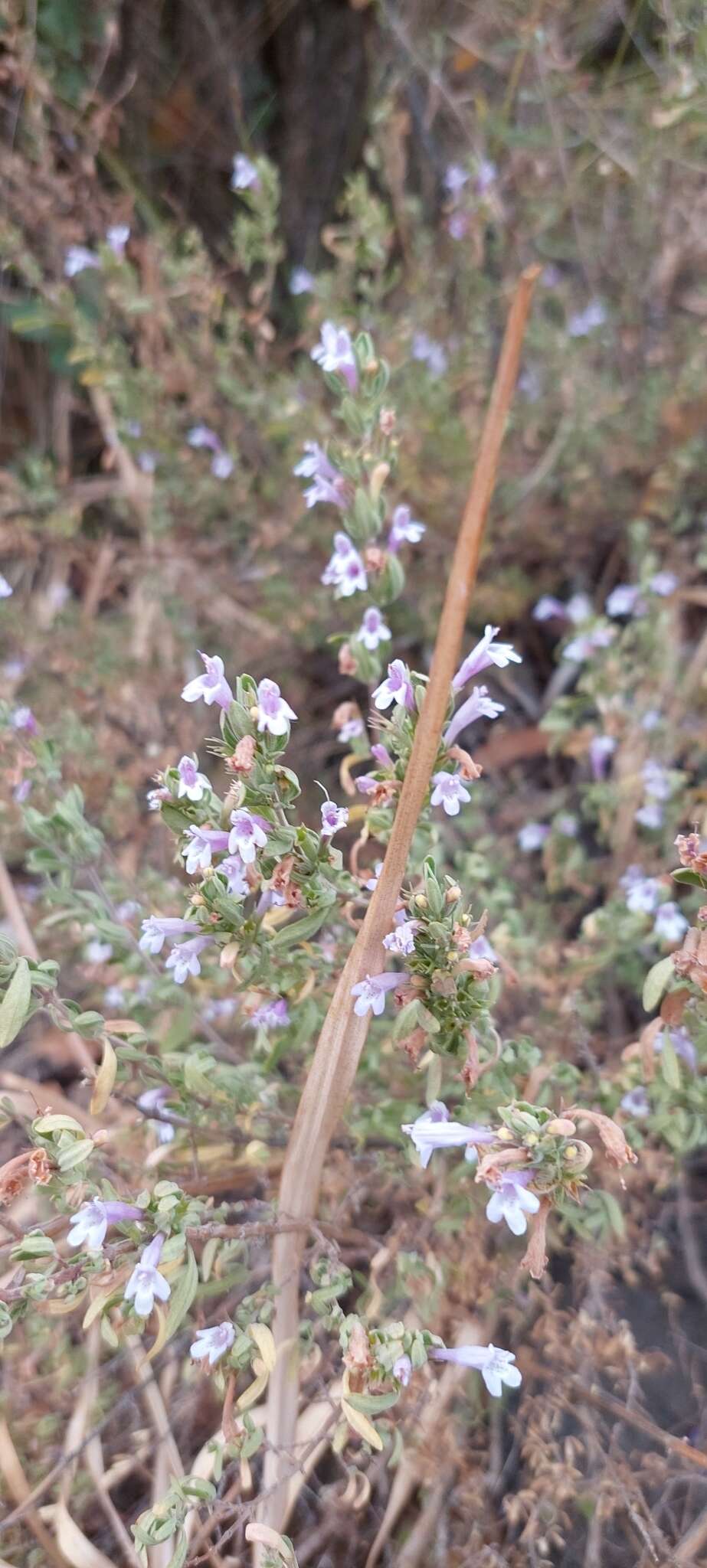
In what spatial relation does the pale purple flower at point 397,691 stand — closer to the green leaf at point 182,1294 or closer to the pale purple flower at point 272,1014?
the pale purple flower at point 272,1014

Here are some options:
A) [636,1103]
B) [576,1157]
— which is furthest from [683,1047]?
[576,1157]

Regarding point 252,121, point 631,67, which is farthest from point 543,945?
point 252,121

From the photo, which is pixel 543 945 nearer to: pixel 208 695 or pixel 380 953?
pixel 380 953

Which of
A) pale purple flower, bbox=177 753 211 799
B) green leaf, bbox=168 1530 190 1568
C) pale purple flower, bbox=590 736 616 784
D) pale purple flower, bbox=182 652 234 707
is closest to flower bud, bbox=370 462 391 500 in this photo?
pale purple flower, bbox=182 652 234 707

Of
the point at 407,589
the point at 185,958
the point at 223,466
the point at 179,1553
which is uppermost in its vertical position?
Result: the point at 223,466

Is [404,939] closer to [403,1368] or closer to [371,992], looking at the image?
[371,992]

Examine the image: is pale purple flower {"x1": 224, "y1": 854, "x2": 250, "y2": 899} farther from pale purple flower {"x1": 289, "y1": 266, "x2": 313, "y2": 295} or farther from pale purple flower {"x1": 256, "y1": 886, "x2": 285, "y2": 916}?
pale purple flower {"x1": 289, "y1": 266, "x2": 313, "y2": 295}

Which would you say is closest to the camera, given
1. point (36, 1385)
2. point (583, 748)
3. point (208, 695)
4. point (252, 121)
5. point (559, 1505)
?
point (208, 695)
